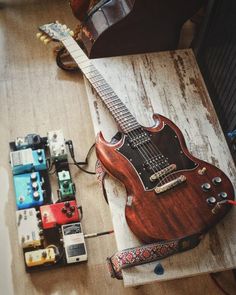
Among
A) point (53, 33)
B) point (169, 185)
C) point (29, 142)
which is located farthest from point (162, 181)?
point (53, 33)

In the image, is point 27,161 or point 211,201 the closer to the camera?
point 211,201

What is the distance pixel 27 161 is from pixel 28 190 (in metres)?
0.12

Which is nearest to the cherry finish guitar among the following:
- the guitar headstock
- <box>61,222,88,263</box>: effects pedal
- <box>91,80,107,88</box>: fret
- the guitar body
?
the guitar body

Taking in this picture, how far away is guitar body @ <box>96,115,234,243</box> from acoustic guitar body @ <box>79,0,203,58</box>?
48 centimetres

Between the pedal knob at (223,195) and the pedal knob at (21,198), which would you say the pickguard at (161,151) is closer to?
the pedal knob at (223,195)

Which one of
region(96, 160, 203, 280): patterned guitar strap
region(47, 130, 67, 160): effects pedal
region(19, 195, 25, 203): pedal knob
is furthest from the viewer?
region(47, 130, 67, 160): effects pedal

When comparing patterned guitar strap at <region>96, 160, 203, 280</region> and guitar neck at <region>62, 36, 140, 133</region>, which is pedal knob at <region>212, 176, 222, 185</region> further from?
guitar neck at <region>62, 36, 140, 133</region>

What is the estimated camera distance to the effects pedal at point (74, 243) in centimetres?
171

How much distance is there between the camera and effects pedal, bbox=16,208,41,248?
1.71m

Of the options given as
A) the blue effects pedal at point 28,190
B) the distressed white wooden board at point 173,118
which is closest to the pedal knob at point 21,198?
the blue effects pedal at point 28,190

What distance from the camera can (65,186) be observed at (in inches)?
72.8

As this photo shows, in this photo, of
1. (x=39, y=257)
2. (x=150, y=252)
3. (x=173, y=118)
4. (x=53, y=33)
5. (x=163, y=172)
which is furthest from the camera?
(x=53, y=33)

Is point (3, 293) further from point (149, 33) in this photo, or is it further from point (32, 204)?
point (149, 33)

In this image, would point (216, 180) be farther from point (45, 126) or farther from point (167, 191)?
point (45, 126)
